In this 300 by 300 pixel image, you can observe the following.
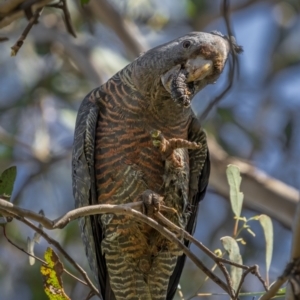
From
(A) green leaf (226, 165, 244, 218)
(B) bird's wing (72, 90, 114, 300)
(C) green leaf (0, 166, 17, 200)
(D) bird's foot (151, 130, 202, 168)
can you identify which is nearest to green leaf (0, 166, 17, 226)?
(C) green leaf (0, 166, 17, 200)

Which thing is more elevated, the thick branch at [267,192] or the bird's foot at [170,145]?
the thick branch at [267,192]

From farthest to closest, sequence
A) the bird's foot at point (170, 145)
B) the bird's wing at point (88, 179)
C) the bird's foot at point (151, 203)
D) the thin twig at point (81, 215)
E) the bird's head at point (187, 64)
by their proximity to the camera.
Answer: the bird's wing at point (88, 179) → the bird's head at point (187, 64) → the bird's foot at point (151, 203) → the bird's foot at point (170, 145) → the thin twig at point (81, 215)

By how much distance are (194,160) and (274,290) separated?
5.29 feet

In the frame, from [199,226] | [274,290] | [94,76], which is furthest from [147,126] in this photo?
[199,226]

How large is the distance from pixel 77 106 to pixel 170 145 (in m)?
3.74

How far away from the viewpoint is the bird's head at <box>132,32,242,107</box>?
296 cm

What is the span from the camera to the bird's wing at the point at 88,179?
3283mm

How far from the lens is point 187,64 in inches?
119

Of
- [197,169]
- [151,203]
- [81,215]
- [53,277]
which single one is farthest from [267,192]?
[81,215]

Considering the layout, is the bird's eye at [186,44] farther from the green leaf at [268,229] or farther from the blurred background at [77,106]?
the blurred background at [77,106]

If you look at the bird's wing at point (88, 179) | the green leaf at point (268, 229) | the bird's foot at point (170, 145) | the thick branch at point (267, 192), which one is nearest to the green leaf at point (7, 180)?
the bird's foot at point (170, 145)

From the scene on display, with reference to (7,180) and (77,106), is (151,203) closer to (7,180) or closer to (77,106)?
(7,180)

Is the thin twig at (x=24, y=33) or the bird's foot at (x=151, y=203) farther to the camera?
the bird's foot at (x=151, y=203)

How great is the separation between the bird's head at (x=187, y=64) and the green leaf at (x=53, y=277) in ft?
2.91
